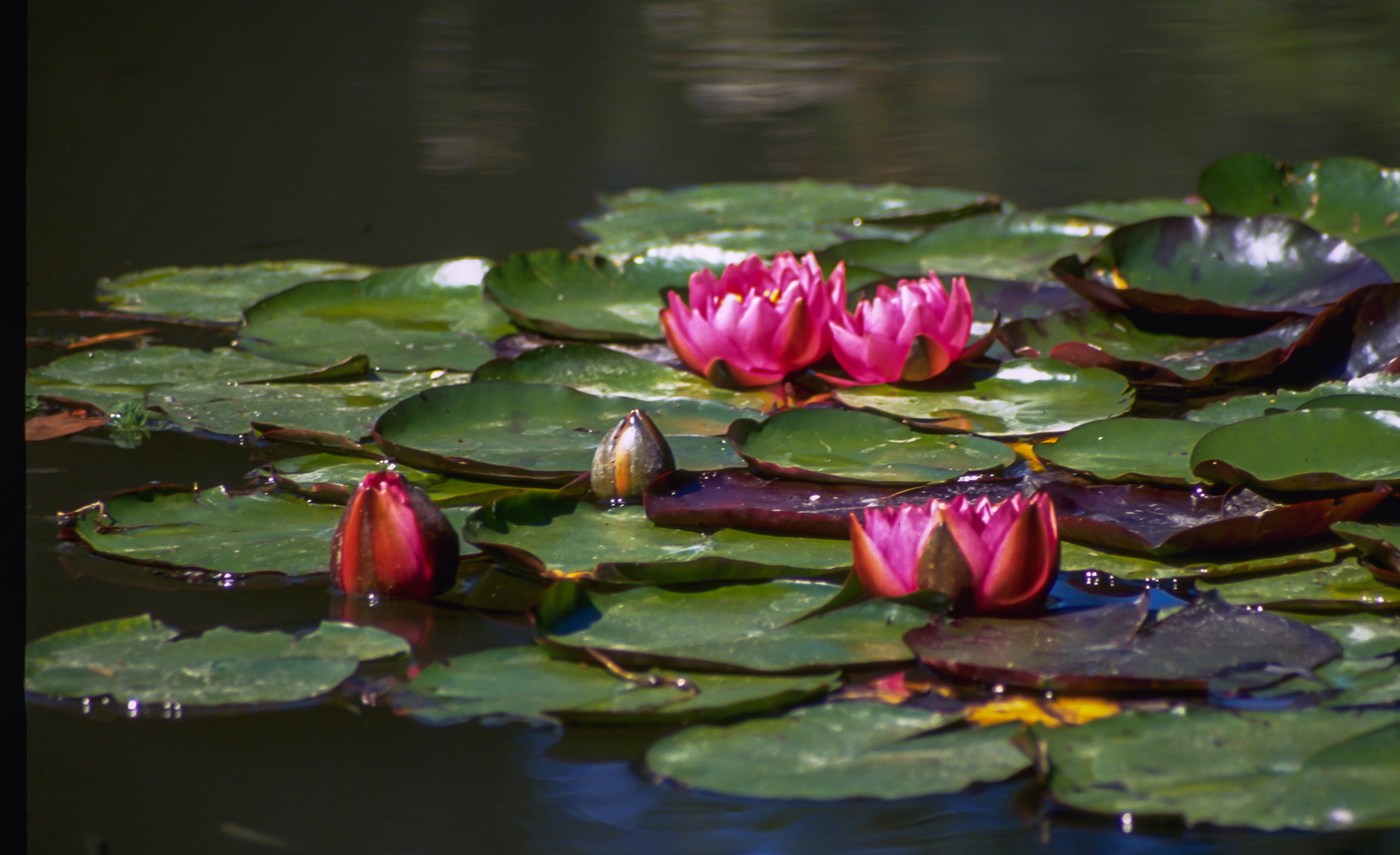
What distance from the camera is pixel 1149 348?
205cm

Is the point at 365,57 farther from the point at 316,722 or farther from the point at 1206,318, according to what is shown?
the point at 316,722

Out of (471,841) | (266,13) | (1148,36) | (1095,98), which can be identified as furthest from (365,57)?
(471,841)

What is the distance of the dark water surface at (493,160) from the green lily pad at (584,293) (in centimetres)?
62

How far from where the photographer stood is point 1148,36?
23.1 feet

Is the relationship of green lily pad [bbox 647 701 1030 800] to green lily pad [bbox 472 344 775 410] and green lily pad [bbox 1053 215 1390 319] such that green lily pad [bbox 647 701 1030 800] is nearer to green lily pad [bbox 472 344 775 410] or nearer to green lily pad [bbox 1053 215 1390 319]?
green lily pad [bbox 472 344 775 410]

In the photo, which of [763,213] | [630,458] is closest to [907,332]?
[630,458]

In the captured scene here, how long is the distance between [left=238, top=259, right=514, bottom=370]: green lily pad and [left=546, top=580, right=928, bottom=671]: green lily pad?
1.00 metres

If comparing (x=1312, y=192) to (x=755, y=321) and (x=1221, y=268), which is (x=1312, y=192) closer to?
(x=1221, y=268)

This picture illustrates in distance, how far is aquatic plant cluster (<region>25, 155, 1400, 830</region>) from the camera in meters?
1.04

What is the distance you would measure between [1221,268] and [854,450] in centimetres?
94

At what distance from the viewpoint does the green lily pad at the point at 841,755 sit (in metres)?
0.96

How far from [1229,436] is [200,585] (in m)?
1.24

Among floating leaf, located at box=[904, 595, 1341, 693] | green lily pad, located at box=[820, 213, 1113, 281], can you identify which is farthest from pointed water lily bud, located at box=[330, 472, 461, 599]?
green lily pad, located at box=[820, 213, 1113, 281]

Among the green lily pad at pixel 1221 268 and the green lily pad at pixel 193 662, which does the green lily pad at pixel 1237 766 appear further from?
the green lily pad at pixel 1221 268
